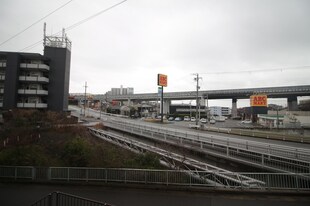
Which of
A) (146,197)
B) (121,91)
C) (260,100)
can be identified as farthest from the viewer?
(121,91)

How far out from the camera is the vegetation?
13367 millimetres

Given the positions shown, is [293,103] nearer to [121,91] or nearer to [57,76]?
[57,76]

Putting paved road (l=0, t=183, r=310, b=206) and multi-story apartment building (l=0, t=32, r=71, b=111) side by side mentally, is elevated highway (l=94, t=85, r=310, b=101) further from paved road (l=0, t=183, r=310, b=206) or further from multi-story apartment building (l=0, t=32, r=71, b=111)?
paved road (l=0, t=183, r=310, b=206)

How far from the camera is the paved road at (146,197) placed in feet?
25.9

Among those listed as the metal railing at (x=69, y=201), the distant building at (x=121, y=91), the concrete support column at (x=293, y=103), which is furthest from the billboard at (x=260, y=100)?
the distant building at (x=121, y=91)

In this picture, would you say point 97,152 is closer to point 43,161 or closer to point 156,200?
point 43,161

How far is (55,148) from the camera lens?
758 inches

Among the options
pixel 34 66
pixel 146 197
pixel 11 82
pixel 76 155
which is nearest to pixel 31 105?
pixel 11 82

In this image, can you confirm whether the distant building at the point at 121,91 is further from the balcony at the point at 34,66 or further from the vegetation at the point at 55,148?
the vegetation at the point at 55,148

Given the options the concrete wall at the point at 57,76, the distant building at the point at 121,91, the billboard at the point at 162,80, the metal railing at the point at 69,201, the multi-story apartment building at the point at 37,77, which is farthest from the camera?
the distant building at the point at 121,91

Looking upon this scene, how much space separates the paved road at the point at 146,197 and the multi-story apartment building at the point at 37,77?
3144cm

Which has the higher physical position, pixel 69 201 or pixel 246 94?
pixel 246 94

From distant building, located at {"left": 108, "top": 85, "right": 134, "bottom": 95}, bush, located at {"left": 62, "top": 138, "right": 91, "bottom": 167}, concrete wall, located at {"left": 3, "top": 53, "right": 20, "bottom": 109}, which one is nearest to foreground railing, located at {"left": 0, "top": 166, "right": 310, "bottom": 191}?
bush, located at {"left": 62, "top": 138, "right": 91, "bottom": 167}

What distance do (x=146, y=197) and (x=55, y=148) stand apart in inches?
576
